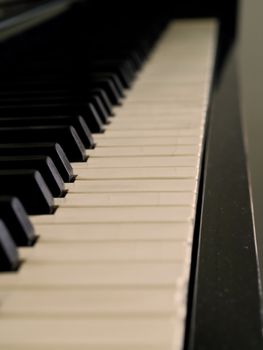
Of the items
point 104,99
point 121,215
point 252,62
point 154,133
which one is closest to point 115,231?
point 121,215

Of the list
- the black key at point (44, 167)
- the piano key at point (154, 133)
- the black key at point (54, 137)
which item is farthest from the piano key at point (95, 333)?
the piano key at point (154, 133)

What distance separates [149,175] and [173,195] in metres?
0.08

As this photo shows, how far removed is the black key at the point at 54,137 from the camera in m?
0.80

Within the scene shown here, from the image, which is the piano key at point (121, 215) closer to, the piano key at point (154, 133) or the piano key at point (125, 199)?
the piano key at point (125, 199)

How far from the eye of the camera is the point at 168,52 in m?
1.71

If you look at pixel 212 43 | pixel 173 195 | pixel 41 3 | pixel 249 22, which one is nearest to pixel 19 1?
pixel 41 3

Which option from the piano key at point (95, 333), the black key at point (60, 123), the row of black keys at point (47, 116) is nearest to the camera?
the piano key at point (95, 333)

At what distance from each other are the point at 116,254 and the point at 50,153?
0.23m

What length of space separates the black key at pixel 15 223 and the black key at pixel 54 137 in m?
0.23

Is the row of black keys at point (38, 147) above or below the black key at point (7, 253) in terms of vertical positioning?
below

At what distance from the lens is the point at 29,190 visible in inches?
25.0

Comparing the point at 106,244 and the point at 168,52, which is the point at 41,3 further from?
the point at 106,244

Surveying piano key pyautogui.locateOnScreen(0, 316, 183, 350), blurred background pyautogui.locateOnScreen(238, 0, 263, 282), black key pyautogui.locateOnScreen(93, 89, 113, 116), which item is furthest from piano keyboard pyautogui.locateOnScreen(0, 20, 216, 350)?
blurred background pyautogui.locateOnScreen(238, 0, 263, 282)

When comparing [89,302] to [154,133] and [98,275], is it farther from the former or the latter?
[154,133]
